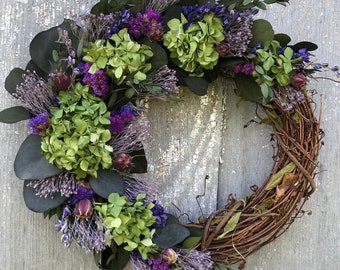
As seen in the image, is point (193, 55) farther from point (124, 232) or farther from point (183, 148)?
point (124, 232)

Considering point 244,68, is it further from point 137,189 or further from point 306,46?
point 137,189

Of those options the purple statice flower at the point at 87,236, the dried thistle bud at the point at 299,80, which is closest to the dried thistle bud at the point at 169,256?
the purple statice flower at the point at 87,236

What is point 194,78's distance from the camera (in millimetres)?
1258

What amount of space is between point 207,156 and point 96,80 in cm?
37

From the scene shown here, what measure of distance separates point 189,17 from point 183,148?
32 centimetres

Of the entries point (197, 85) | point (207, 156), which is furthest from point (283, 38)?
point (207, 156)

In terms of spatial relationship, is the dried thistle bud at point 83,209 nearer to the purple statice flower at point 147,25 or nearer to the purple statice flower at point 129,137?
the purple statice flower at point 129,137

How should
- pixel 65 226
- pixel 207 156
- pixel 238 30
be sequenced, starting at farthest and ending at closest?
pixel 207 156, pixel 238 30, pixel 65 226

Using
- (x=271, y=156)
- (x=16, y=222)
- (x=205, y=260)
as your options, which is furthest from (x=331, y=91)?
(x=16, y=222)

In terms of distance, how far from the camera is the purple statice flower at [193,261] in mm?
1178

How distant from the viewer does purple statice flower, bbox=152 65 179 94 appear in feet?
3.92

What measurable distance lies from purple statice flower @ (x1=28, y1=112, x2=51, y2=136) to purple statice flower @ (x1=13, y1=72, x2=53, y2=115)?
34mm

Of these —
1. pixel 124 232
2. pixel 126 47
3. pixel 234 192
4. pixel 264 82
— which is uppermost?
pixel 126 47

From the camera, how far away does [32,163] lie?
1155mm
